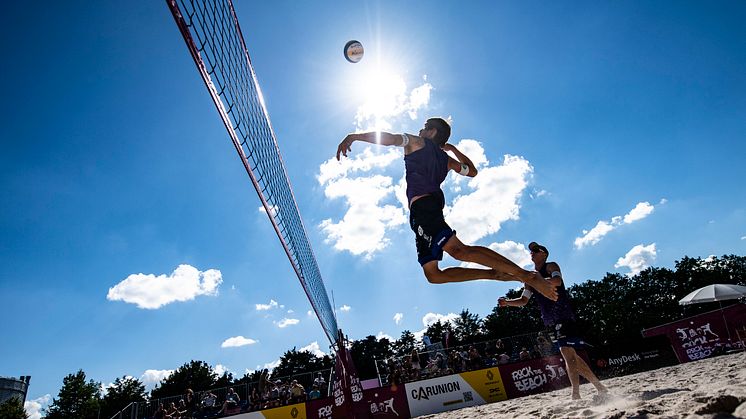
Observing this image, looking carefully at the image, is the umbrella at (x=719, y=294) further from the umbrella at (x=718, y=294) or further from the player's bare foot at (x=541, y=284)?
the player's bare foot at (x=541, y=284)

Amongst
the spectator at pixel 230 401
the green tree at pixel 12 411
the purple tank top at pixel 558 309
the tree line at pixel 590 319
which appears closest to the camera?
the purple tank top at pixel 558 309

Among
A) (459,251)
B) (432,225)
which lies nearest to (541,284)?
(459,251)

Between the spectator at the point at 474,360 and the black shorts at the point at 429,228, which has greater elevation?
the black shorts at the point at 429,228

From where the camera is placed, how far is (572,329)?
4152 millimetres

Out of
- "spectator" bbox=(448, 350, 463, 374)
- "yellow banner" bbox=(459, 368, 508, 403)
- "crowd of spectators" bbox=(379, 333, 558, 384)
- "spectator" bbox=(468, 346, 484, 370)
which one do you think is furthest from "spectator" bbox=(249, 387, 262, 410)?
"spectator" bbox=(468, 346, 484, 370)

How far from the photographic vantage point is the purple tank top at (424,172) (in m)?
2.89

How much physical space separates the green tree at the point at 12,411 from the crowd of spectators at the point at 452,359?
3028 cm

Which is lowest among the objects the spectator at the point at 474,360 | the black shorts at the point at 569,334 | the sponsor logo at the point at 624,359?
the sponsor logo at the point at 624,359

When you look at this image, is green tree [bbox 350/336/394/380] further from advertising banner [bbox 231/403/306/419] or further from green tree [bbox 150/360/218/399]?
advertising banner [bbox 231/403/306/419]

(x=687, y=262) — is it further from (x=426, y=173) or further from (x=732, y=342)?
(x=426, y=173)

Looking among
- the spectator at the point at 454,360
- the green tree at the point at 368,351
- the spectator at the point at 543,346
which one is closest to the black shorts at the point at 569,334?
the spectator at the point at 454,360

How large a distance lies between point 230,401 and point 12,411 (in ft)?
93.4

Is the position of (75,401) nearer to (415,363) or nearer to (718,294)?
(415,363)

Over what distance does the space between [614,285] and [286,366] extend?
Result: 140 ft
